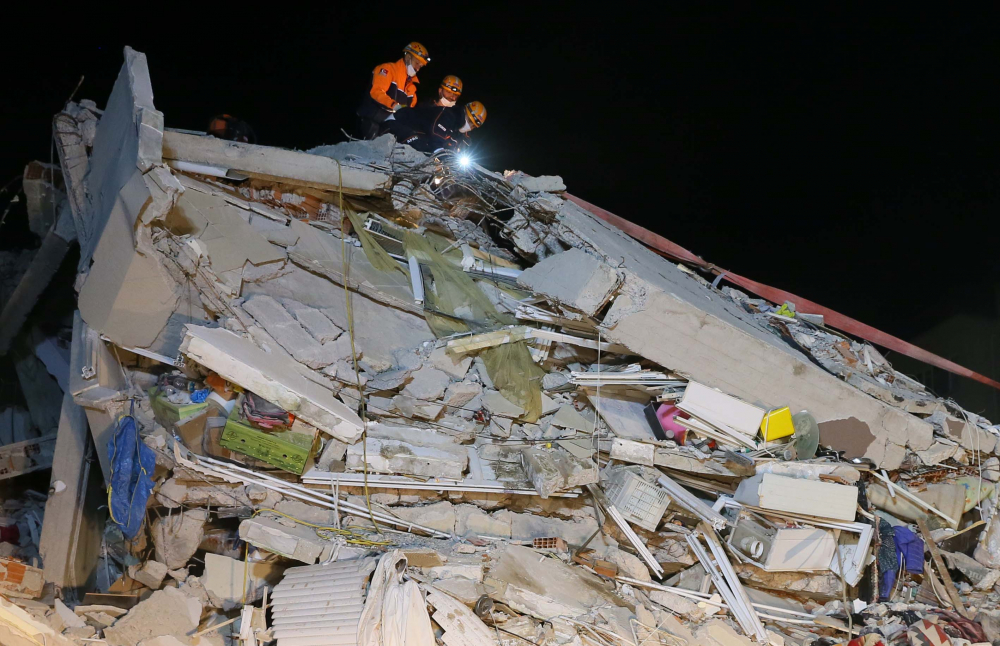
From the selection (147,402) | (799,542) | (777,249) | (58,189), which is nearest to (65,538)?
(147,402)

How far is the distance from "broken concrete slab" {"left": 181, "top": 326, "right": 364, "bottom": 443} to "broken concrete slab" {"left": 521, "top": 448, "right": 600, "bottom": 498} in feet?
4.59

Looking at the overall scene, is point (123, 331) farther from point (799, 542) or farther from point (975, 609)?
point (975, 609)

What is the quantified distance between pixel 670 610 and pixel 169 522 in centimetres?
386

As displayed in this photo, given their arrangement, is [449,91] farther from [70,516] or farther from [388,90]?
[70,516]

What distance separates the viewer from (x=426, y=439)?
213 inches

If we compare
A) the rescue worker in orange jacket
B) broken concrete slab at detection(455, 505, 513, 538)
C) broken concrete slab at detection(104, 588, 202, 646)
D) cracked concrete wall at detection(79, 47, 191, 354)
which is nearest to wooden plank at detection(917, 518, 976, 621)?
broken concrete slab at detection(455, 505, 513, 538)

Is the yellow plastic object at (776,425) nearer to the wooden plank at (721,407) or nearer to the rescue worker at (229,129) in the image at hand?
the wooden plank at (721,407)

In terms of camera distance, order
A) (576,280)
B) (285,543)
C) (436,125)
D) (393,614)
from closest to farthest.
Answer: (393,614), (285,543), (576,280), (436,125)

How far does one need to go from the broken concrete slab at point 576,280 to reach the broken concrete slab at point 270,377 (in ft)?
6.60

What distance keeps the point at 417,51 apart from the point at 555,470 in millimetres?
5678

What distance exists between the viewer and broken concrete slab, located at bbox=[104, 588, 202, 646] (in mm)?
4195

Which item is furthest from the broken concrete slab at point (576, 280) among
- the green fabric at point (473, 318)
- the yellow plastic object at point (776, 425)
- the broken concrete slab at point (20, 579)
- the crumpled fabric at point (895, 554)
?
the broken concrete slab at point (20, 579)

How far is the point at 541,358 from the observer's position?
619 cm

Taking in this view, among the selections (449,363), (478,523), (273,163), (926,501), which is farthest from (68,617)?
(926,501)
